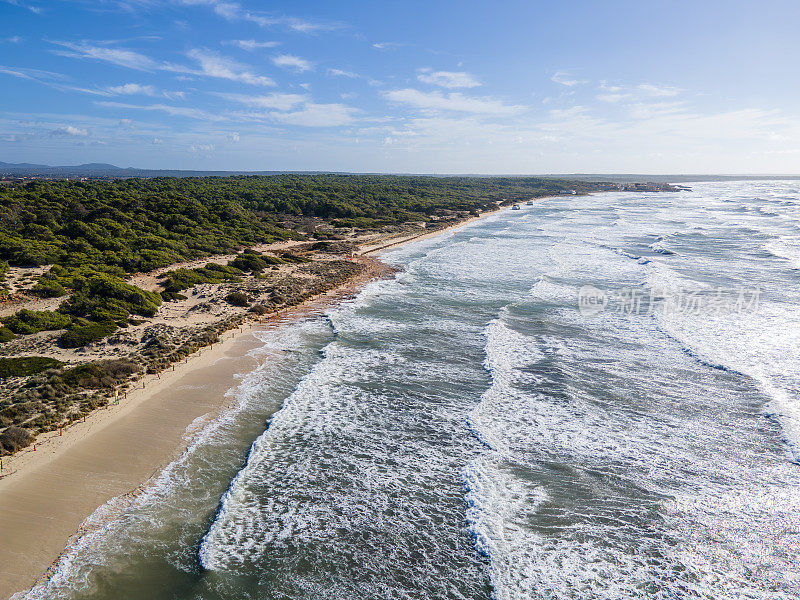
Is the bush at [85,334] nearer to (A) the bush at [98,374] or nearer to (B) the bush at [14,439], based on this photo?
(A) the bush at [98,374]

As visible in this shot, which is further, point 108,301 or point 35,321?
point 108,301

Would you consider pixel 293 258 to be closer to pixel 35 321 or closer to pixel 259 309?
pixel 259 309

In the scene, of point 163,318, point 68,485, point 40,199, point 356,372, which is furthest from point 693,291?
point 40,199

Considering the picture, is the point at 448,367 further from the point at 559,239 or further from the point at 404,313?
the point at 559,239

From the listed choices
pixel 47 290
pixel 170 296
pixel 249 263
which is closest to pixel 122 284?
pixel 170 296

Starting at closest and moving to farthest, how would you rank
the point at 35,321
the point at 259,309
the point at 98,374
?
1. the point at 98,374
2. the point at 35,321
3. the point at 259,309

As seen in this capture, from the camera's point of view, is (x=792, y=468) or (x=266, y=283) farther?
(x=266, y=283)

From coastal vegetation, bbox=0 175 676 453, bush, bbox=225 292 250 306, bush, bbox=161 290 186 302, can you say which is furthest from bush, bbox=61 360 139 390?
bush, bbox=225 292 250 306

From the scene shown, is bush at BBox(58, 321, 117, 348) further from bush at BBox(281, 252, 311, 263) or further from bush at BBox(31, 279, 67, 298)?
bush at BBox(281, 252, 311, 263)
